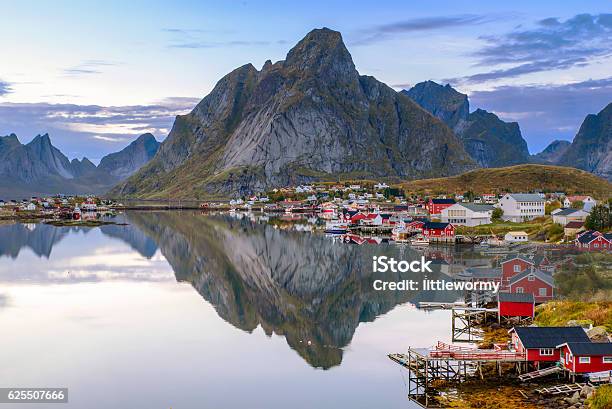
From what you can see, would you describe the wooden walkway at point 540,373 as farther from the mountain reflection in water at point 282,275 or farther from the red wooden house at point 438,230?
the red wooden house at point 438,230

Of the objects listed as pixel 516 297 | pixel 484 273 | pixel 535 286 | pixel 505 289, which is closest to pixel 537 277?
pixel 535 286

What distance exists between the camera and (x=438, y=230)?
73.9 metres

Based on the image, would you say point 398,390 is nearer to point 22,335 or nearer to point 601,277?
point 22,335

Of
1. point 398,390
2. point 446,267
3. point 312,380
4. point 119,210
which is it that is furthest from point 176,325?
point 119,210

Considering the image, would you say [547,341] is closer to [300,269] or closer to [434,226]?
[300,269]

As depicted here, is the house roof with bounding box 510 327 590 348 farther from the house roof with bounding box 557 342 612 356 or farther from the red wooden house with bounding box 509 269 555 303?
the red wooden house with bounding box 509 269 555 303

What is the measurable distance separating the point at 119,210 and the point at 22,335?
13065 centimetres

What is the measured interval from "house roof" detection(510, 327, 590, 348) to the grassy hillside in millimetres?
104729

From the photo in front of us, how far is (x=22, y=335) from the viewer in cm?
3259

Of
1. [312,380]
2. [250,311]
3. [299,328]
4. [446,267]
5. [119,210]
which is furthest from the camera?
[119,210]

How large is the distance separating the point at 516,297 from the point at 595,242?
78.9ft

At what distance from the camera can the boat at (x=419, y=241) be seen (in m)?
70.9

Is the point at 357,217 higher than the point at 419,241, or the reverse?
the point at 357,217

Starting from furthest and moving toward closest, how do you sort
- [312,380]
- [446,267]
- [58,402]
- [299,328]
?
[446,267] < [299,328] < [312,380] < [58,402]
